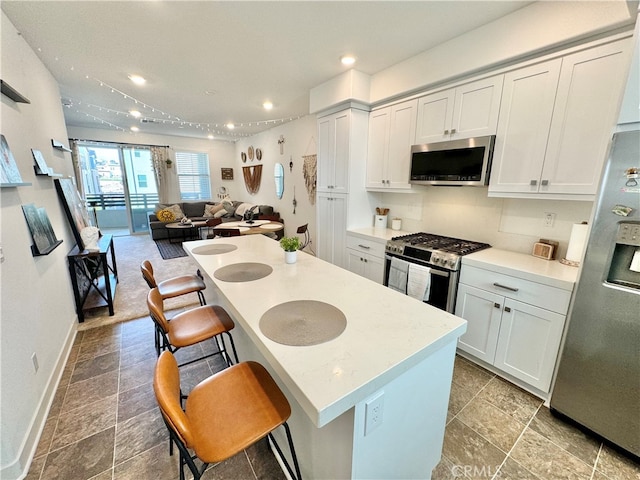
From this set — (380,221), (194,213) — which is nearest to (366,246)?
(380,221)

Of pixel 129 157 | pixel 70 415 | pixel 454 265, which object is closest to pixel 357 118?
pixel 454 265

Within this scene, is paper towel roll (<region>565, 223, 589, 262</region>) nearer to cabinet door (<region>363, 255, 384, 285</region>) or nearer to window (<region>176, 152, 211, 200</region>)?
cabinet door (<region>363, 255, 384, 285</region>)

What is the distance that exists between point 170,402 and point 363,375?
631 mm

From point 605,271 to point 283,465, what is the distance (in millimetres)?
2068

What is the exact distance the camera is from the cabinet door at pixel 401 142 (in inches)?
107

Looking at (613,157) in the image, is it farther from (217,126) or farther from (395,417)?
(217,126)

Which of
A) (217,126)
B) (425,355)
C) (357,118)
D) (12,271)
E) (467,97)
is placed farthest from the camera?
(217,126)

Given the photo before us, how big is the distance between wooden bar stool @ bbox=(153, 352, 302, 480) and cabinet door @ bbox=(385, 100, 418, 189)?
7.97 ft

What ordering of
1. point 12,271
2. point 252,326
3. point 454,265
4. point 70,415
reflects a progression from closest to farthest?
point 252,326, point 12,271, point 70,415, point 454,265

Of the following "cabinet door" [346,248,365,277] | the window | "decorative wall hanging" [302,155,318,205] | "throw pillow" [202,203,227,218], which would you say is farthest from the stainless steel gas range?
the window

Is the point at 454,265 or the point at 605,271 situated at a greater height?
the point at 605,271

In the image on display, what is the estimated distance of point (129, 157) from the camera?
265 inches

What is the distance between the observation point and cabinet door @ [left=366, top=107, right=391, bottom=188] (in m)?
2.99

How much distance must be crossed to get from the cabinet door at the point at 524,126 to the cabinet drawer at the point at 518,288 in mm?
712
